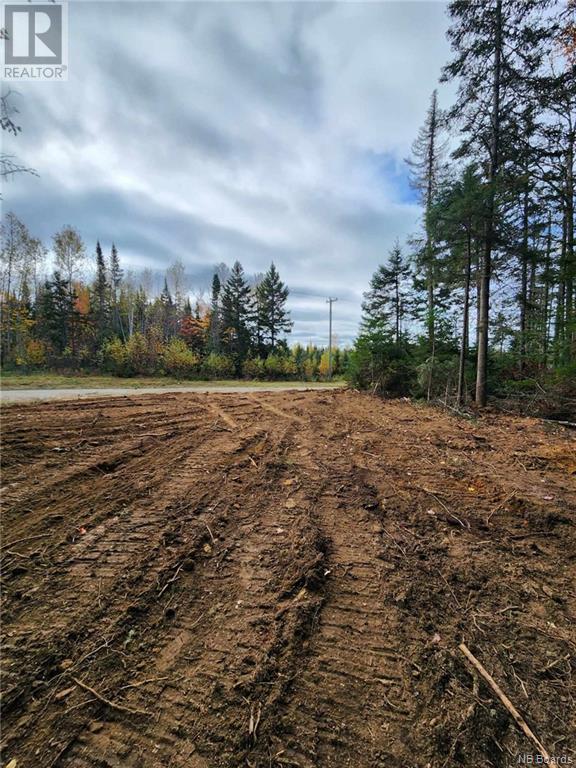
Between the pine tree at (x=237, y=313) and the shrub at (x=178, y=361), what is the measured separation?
6.22m

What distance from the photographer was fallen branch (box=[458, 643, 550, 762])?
3.91 ft

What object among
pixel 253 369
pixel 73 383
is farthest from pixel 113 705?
pixel 253 369

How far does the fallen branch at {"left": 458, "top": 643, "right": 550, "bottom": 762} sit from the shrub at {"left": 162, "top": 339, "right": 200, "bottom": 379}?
88.9ft

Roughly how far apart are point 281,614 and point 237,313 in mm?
34735

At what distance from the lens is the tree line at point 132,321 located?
79.9 feet

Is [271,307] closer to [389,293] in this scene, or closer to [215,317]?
[215,317]

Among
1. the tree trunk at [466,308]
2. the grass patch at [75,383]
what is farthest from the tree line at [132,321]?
the tree trunk at [466,308]

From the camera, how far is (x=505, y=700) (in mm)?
1321

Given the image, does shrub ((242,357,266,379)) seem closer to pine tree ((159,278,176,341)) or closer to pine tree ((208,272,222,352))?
pine tree ((208,272,222,352))

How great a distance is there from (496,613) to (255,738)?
5.05ft

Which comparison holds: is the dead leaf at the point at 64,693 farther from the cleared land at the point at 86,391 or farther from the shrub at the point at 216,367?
the shrub at the point at 216,367

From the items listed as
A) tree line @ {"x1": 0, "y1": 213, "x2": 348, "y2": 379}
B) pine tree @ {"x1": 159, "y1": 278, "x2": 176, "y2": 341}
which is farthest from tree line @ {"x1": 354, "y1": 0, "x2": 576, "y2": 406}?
pine tree @ {"x1": 159, "y1": 278, "x2": 176, "y2": 341}

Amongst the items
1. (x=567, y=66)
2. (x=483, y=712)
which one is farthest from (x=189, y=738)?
(x=567, y=66)

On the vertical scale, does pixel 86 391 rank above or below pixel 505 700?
above
